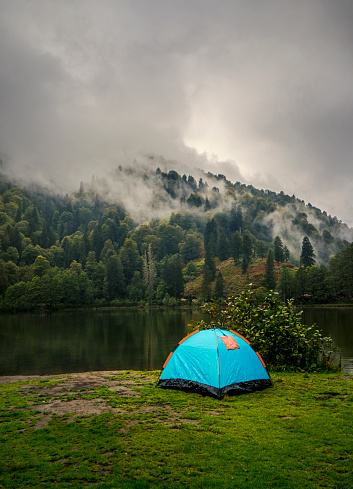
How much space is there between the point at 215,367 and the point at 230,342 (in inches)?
51.9

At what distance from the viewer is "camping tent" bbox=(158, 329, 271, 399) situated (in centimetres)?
1295

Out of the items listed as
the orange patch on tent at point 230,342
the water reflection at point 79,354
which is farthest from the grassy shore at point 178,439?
the water reflection at point 79,354

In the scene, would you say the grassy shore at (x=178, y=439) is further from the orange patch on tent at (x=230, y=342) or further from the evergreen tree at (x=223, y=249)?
the evergreen tree at (x=223, y=249)

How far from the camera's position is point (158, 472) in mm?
6621

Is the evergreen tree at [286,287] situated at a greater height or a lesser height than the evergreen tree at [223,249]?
lesser

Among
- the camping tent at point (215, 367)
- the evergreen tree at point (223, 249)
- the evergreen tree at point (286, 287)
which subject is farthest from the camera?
the evergreen tree at point (223, 249)

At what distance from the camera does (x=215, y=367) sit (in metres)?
13.0

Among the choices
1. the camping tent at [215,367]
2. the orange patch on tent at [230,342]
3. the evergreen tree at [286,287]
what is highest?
the evergreen tree at [286,287]

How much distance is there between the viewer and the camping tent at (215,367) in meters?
13.0

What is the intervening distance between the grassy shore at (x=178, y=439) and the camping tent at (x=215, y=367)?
445mm

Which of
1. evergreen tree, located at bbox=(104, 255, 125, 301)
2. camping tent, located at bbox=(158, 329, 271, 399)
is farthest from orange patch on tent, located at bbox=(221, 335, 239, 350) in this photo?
evergreen tree, located at bbox=(104, 255, 125, 301)

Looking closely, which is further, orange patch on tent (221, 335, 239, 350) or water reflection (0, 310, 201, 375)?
water reflection (0, 310, 201, 375)

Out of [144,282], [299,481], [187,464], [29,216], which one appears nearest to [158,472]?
[187,464]

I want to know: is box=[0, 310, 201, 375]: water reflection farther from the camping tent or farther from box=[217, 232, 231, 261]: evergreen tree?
box=[217, 232, 231, 261]: evergreen tree
